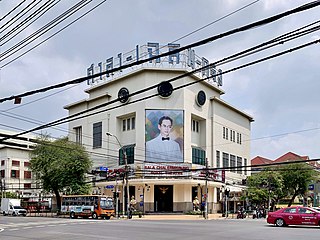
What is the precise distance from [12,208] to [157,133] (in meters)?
23.5

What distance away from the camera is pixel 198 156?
67.1 m

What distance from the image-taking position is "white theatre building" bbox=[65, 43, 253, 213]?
61594 millimetres

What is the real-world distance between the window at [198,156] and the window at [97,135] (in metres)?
14.1

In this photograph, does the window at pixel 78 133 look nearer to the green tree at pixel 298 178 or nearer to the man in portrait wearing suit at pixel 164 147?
the man in portrait wearing suit at pixel 164 147

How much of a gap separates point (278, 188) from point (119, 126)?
2420 cm

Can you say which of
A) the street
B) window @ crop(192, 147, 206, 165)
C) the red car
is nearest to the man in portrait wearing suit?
window @ crop(192, 147, 206, 165)

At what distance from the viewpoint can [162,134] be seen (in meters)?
62.8

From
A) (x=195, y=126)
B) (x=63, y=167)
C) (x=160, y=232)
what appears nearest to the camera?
(x=160, y=232)

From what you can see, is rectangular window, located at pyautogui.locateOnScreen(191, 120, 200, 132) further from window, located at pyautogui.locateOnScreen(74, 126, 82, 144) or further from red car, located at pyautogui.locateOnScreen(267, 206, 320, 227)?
red car, located at pyautogui.locateOnScreen(267, 206, 320, 227)

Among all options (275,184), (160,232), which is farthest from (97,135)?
(160,232)

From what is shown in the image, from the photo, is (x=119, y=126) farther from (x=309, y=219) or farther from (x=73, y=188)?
(x=309, y=219)

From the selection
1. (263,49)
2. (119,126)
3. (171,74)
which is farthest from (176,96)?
(263,49)

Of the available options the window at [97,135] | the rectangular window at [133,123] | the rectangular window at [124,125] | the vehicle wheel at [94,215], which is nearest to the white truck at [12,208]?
the window at [97,135]

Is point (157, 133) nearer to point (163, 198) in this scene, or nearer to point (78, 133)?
point (163, 198)
